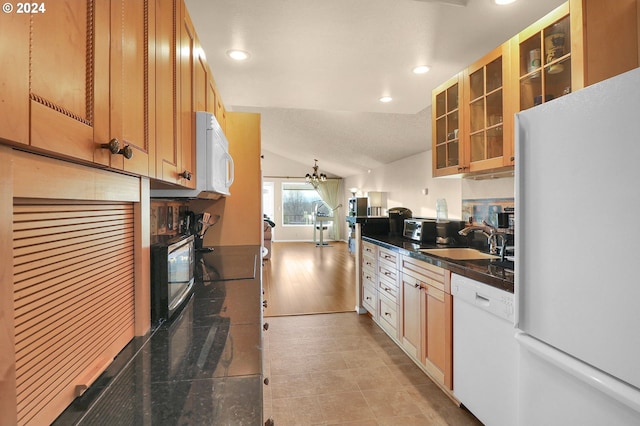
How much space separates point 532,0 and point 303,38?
1199 mm

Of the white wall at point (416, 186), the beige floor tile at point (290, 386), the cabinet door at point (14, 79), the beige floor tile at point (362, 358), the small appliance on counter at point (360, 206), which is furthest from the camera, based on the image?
the small appliance on counter at point (360, 206)

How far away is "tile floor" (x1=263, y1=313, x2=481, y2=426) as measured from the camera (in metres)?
1.88

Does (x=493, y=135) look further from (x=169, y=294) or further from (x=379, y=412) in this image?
(x=169, y=294)

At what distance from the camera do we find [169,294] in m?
1.07

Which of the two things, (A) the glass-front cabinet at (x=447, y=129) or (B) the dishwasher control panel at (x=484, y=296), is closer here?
(B) the dishwasher control panel at (x=484, y=296)

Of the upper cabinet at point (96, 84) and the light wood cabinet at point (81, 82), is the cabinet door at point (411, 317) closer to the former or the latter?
the upper cabinet at point (96, 84)

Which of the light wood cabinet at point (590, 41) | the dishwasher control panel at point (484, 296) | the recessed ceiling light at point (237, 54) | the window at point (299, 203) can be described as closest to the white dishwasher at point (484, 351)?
the dishwasher control panel at point (484, 296)

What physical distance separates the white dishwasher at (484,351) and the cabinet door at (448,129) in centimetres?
96

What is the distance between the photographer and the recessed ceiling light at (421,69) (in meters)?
2.36

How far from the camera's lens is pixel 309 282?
16.7ft

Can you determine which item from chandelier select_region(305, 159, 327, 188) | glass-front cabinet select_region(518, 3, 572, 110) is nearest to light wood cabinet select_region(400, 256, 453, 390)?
glass-front cabinet select_region(518, 3, 572, 110)

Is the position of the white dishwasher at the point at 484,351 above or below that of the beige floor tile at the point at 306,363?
above

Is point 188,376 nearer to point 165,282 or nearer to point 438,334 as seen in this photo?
point 165,282

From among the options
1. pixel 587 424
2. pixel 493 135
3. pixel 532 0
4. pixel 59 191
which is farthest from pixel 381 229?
pixel 59 191
